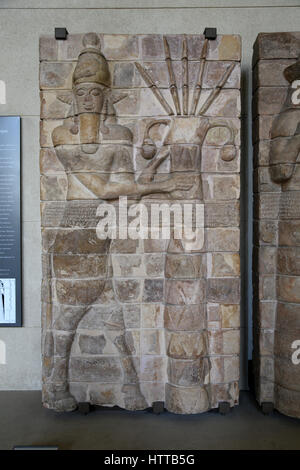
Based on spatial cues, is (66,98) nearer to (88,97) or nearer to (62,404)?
(88,97)

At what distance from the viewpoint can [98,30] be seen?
3482mm

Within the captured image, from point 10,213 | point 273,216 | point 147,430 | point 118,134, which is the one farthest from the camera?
point 10,213

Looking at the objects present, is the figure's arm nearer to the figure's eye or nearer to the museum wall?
the figure's eye

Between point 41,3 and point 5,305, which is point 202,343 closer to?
point 5,305

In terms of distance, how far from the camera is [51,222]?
2.87 metres

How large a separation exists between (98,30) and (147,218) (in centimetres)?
196

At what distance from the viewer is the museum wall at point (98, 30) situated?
3473 millimetres

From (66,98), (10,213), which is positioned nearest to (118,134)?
(66,98)

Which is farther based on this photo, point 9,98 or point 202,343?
point 9,98

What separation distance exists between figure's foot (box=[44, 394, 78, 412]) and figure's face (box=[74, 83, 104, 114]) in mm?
2219

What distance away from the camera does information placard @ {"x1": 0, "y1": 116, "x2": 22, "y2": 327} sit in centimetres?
341

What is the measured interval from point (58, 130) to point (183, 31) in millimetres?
1656

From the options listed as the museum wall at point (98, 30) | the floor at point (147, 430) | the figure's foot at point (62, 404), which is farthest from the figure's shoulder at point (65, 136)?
the floor at point (147, 430)

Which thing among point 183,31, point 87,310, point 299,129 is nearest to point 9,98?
point 183,31
